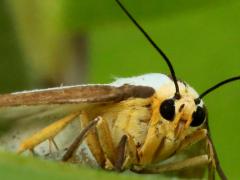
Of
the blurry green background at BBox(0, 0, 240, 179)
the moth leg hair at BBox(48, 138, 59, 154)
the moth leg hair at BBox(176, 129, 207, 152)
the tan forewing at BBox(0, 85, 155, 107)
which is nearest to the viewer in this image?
the tan forewing at BBox(0, 85, 155, 107)

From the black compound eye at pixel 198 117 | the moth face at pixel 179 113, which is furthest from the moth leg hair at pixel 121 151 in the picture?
the black compound eye at pixel 198 117

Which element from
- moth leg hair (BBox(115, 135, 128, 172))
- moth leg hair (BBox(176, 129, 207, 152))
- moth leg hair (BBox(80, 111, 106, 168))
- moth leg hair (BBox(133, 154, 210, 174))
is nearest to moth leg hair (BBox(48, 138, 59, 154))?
moth leg hair (BBox(80, 111, 106, 168))

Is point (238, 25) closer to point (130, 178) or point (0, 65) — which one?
point (0, 65)

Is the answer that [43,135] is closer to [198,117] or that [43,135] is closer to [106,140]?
[106,140]

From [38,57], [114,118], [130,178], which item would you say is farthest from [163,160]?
[130,178]

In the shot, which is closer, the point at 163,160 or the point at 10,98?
the point at 10,98

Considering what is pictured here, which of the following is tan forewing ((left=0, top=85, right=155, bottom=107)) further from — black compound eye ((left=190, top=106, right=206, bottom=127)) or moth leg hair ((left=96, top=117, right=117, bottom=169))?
black compound eye ((left=190, top=106, right=206, bottom=127))
